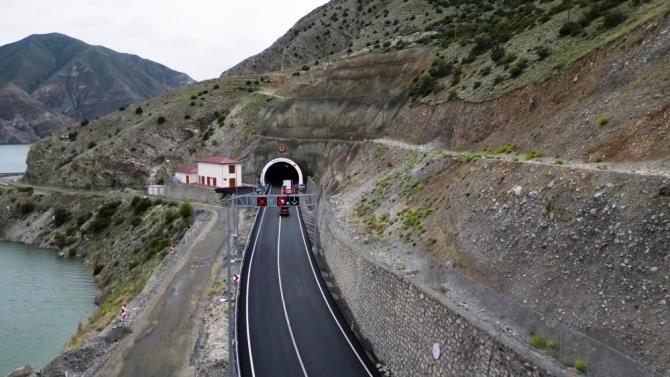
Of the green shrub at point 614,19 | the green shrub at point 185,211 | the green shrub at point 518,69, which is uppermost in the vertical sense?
the green shrub at point 614,19

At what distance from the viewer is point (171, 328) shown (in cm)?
2473

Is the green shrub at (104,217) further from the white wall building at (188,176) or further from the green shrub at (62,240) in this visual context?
the white wall building at (188,176)

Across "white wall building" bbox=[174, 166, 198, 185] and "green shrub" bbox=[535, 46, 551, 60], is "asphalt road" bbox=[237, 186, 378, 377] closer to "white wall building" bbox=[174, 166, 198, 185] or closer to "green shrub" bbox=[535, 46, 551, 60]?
"green shrub" bbox=[535, 46, 551, 60]

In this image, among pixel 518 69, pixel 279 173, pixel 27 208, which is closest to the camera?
pixel 518 69

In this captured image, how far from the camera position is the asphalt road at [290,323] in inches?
805

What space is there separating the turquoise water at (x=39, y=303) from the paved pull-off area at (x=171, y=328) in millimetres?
7217

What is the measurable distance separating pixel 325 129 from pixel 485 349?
46514 mm

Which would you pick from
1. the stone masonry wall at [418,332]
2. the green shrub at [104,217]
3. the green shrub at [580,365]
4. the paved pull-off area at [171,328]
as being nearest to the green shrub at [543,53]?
the stone masonry wall at [418,332]

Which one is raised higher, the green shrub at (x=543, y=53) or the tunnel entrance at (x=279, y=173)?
the green shrub at (x=543, y=53)

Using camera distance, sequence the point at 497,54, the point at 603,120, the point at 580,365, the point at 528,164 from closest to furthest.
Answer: the point at 580,365, the point at 603,120, the point at 528,164, the point at 497,54

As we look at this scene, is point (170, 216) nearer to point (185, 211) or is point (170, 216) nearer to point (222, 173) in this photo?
point (185, 211)

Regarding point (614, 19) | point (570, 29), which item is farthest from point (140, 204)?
point (614, 19)

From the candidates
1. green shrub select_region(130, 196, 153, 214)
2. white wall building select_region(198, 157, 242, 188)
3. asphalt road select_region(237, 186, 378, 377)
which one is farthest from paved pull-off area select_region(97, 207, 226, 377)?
green shrub select_region(130, 196, 153, 214)

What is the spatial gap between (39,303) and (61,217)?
2684 cm
